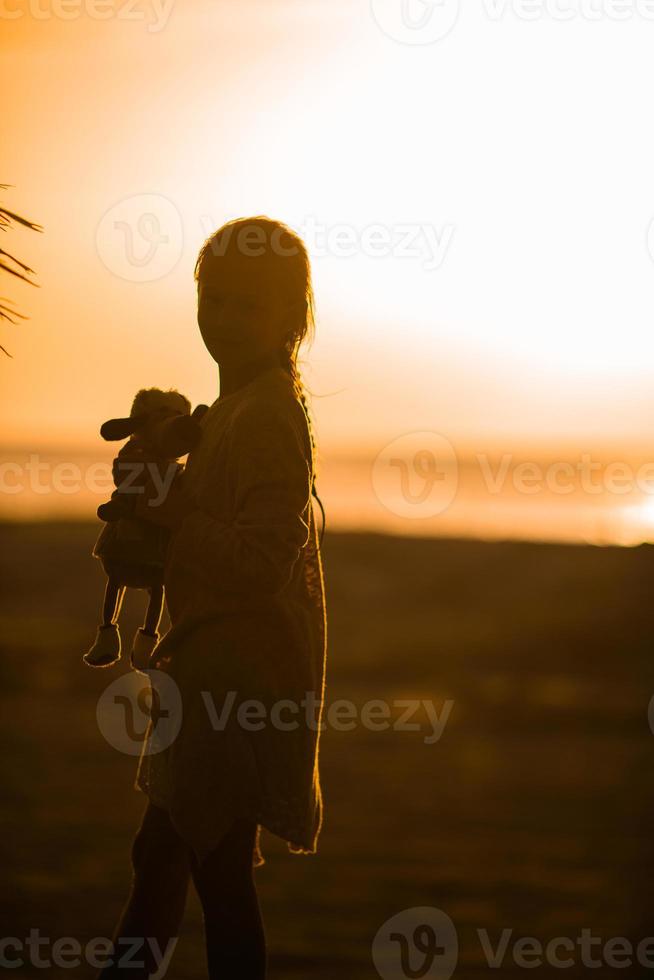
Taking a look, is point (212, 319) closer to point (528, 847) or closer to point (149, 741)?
point (149, 741)

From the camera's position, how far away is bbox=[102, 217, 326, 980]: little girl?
3408 millimetres

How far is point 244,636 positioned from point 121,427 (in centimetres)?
59

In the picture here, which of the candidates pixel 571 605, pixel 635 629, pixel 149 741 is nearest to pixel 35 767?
pixel 149 741

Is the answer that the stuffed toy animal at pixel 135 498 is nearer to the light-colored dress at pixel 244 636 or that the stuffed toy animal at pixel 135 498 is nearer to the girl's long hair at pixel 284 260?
the light-colored dress at pixel 244 636

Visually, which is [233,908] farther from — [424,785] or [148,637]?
[424,785]

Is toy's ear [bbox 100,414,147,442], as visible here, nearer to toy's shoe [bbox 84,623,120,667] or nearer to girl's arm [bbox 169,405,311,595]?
girl's arm [bbox 169,405,311,595]

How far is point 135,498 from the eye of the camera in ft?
11.4

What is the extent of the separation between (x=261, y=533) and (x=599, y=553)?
1550cm

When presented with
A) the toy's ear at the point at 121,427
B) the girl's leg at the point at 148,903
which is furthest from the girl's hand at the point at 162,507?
the girl's leg at the point at 148,903

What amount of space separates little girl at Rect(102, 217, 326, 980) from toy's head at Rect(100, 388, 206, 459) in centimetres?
7

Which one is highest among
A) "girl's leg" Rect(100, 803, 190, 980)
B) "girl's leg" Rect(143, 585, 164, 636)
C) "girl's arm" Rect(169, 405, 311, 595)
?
"girl's arm" Rect(169, 405, 311, 595)

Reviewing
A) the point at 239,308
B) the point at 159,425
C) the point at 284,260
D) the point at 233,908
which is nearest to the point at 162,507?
the point at 159,425

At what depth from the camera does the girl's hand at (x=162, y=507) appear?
11.4 ft

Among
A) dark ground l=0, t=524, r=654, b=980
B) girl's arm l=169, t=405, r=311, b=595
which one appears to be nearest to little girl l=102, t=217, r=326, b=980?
girl's arm l=169, t=405, r=311, b=595
